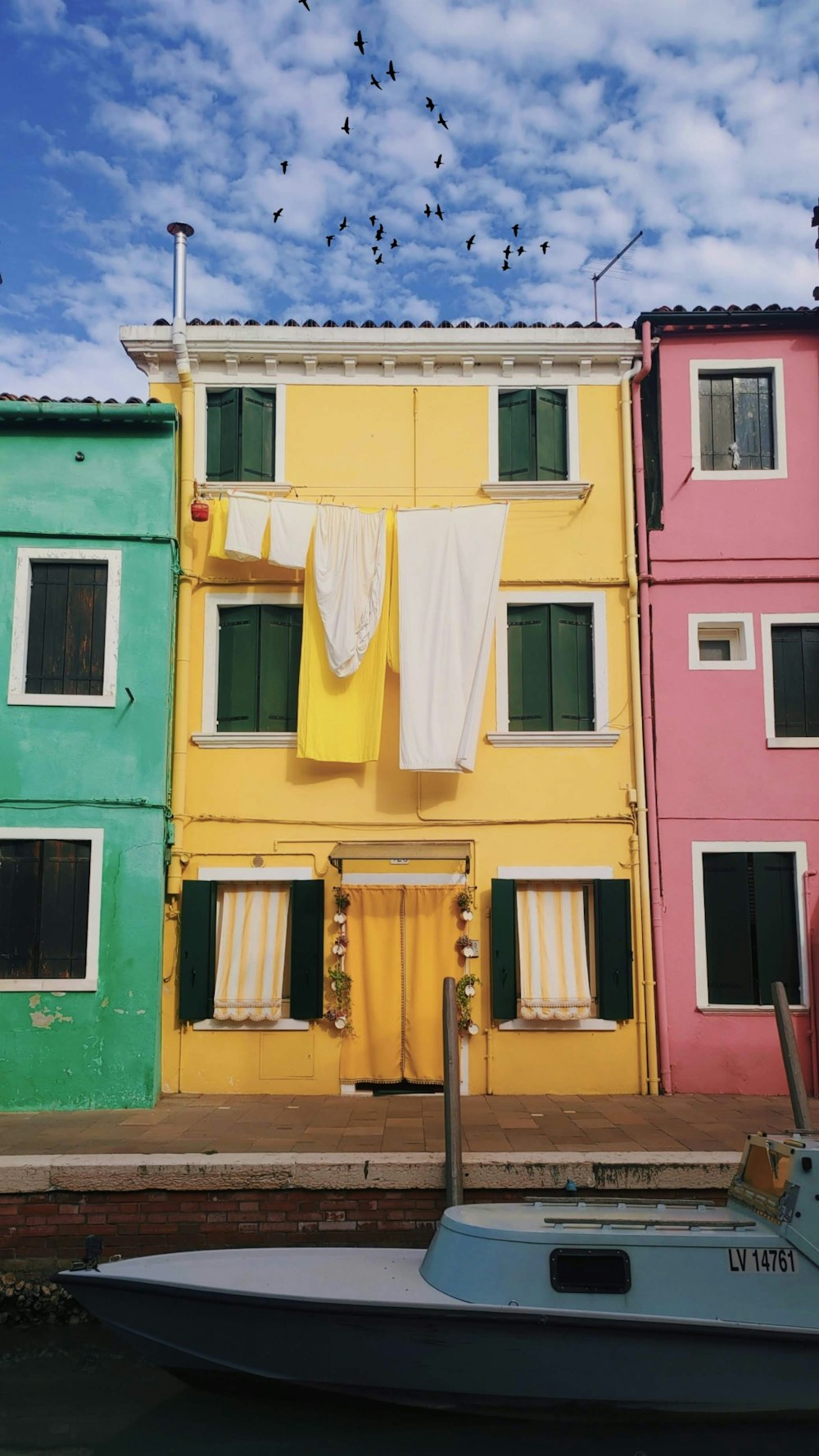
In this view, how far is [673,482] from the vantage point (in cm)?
1154

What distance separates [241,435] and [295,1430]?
909 cm

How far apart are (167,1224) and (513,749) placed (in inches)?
223

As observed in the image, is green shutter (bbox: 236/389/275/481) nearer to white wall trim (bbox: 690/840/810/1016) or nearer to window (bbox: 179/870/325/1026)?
window (bbox: 179/870/325/1026)

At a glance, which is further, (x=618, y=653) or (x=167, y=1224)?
(x=618, y=653)

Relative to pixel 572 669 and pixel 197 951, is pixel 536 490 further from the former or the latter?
pixel 197 951

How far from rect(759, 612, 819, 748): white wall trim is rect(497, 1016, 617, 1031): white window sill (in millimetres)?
3378

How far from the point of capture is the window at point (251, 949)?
34.9 ft

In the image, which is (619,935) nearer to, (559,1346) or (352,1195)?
(352,1195)

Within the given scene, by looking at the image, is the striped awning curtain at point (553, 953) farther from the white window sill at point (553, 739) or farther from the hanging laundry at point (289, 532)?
the hanging laundry at point (289, 532)

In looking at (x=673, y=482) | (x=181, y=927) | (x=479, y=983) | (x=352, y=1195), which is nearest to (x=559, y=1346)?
(x=352, y=1195)

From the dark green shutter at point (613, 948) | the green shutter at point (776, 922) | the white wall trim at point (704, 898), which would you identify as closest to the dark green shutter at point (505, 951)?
the dark green shutter at point (613, 948)

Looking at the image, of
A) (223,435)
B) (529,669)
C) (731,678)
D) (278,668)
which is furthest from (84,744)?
(731,678)

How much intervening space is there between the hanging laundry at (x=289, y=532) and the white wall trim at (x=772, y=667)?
491 cm

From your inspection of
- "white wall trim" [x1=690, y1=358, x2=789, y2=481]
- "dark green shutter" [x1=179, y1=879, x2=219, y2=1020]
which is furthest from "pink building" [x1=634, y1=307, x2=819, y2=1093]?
"dark green shutter" [x1=179, y1=879, x2=219, y2=1020]
